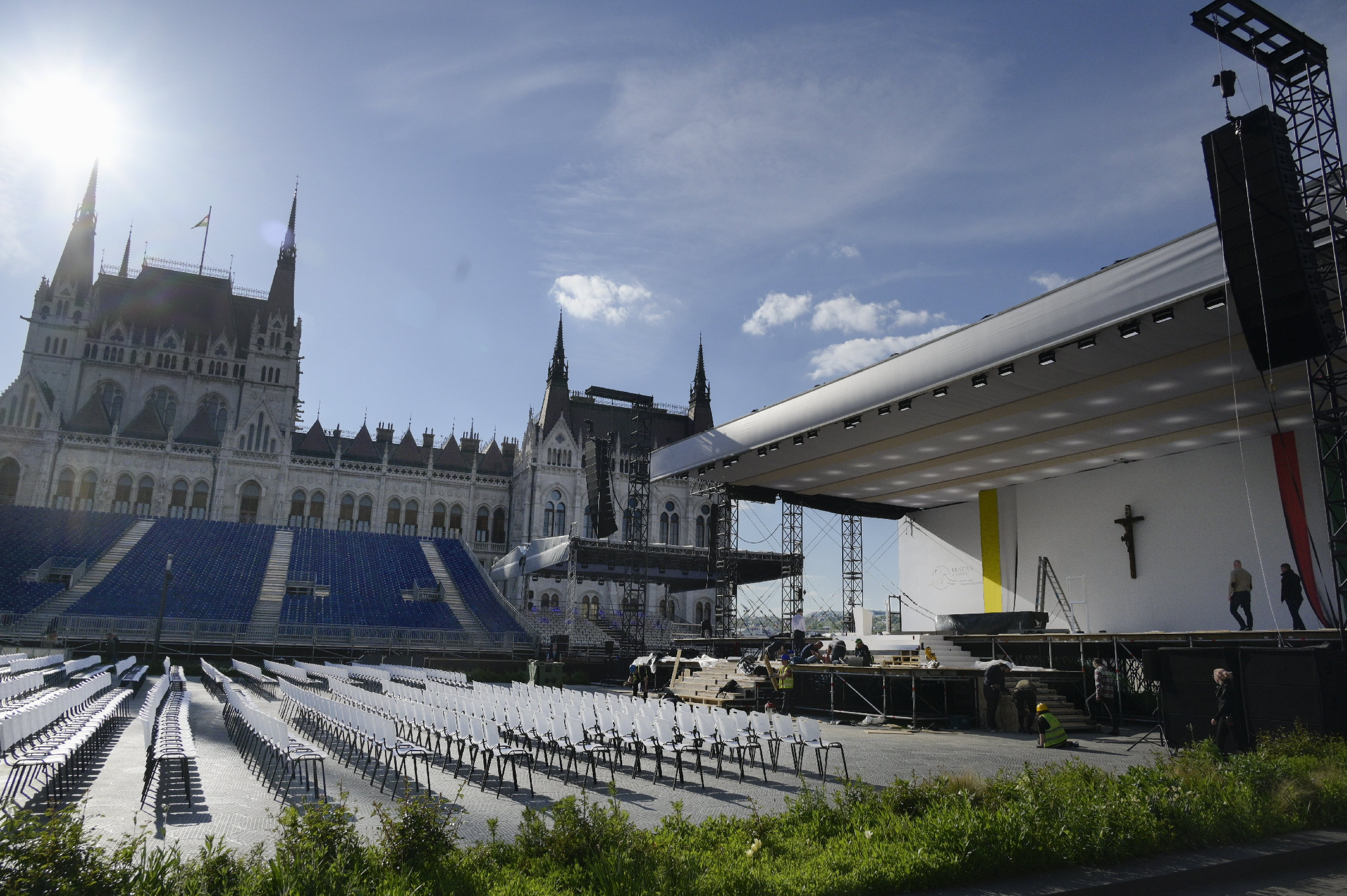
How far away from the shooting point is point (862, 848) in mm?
6230

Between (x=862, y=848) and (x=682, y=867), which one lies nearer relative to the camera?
(x=682, y=867)

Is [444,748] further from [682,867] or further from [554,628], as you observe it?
[554,628]

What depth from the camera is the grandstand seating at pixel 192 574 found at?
115 ft

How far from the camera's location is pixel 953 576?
30.6 m

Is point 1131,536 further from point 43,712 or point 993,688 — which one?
point 43,712

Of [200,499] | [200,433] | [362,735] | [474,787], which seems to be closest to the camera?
[474,787]

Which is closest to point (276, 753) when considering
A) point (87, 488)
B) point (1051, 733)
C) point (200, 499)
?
point (1051, 733)

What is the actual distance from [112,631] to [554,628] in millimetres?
18255

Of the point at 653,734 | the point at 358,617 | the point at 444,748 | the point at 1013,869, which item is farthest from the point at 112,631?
the point at 1013,869

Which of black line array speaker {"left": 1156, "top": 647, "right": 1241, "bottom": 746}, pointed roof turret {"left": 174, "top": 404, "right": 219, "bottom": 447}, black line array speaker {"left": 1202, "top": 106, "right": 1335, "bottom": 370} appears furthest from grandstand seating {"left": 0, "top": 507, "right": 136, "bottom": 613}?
black line array speaker {"left": 1202, "top": 106, "right": 1335, "bottom": 370}

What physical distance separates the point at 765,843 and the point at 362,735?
677 centimetres

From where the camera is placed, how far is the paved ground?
25.2 feet

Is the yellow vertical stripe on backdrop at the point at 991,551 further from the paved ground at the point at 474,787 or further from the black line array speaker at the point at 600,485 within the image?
the paved ground at the point at 474,787

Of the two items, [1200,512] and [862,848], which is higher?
[1200,512]
